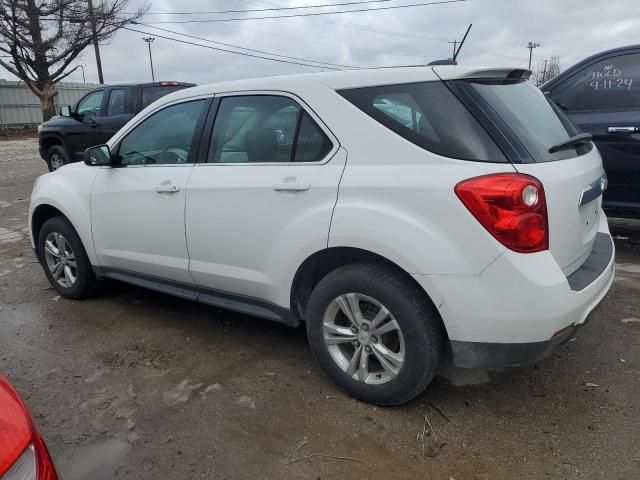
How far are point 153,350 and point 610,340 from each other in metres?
3.01

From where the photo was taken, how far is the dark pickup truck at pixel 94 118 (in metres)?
9.09

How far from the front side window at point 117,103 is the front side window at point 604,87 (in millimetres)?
6961

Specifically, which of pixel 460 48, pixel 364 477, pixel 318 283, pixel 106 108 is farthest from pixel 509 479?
pixel 106 108

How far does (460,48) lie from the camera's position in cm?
355

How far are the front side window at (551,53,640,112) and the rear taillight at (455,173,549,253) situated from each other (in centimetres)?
319

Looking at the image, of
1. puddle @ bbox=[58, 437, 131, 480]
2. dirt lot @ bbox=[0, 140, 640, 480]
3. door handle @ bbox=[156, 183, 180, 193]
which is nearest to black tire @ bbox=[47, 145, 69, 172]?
dirt lot @ bbox=[0, 140, 640, 480]

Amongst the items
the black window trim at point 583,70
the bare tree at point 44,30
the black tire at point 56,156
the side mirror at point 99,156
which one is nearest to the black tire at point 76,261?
the side mirror at point 99,156

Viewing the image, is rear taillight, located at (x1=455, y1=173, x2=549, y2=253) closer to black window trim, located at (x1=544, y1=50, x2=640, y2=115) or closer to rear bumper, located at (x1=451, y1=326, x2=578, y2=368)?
rear bumper, located at (x1=451, y1=326, x2=578, y2=368)

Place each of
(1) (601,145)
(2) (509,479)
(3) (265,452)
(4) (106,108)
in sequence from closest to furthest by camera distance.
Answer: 1. (2) (509,479)
2. (3) (265,452)
3. (1) (601,145)
4. (4) (106,108)

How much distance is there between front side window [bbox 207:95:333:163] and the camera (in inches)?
111

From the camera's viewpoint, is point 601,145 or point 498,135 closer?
point 498,135

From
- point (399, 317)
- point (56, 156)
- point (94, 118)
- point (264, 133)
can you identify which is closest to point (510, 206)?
point (399, 317)

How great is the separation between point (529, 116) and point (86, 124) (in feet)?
29.3

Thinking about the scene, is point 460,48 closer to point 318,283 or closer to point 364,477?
point 318,283
